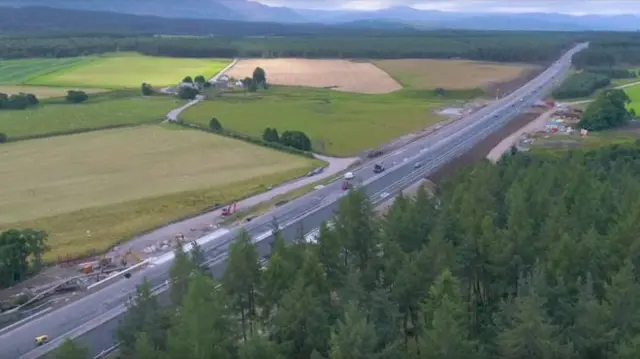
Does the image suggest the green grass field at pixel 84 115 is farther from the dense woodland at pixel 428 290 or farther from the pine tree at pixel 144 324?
the pine tree at pixel 144 324

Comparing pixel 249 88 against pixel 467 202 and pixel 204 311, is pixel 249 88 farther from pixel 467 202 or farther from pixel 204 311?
pixel 204 311

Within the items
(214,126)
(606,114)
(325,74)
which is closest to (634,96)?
(606,114)

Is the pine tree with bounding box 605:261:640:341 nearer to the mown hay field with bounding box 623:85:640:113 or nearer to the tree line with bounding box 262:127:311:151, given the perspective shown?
the tree line with bounding box 262:127:311:151

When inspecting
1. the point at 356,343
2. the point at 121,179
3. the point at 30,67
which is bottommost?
the point at 121,179

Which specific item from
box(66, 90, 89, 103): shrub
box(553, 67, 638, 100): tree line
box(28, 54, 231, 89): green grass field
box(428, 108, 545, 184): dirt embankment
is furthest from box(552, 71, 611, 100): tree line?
box(66, 90, 89, 103): shrub

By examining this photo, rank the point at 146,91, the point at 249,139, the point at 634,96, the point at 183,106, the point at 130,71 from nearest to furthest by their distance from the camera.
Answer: the point at 249,139, the point at 183,106, the point at 634,96, the point at 146,91, the point at 130,71

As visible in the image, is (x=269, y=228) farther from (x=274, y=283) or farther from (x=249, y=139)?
(x=249, y=139)

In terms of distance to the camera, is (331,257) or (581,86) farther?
(581,86)
